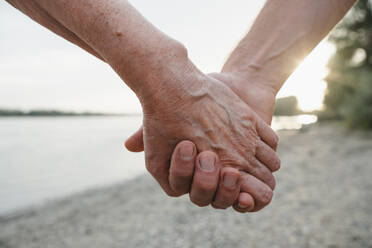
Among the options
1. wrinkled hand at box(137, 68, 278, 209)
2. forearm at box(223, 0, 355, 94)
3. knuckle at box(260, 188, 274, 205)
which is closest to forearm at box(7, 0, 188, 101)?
wrinkled hand at box(137, 68, 278, 209)

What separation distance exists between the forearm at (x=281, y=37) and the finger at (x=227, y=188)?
0.86 metres

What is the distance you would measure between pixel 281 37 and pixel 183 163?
4.05ft

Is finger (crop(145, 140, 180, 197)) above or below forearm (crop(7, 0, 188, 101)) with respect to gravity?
below

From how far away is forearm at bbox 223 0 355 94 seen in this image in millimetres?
1816

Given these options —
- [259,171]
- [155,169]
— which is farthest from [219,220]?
[155,169]

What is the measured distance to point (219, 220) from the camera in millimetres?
4664

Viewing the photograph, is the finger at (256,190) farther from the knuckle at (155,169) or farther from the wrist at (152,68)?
the wrist at (152,68)

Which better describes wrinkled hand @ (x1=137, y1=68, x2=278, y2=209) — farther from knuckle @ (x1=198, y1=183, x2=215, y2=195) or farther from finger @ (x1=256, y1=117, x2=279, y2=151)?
knuckle @ (x1=198, y1=183, x2=215, y2=195)

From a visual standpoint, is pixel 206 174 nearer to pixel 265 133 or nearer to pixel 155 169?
pixel 155 169

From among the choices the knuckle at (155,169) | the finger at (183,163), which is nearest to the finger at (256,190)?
the finger at (183,163)

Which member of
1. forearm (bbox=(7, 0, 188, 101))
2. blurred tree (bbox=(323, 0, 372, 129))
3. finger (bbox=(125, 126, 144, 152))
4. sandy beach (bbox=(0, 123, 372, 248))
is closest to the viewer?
forearm (bbox=(7, 0, 188, 101))

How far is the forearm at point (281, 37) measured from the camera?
1816 millimetres

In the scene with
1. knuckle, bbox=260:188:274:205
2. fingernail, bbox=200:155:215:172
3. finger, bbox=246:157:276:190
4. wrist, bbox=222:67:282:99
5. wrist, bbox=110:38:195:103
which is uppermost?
wrist, bbox=110:38:195:103

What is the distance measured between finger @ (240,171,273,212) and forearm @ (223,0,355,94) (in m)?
0.79
